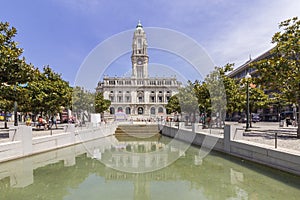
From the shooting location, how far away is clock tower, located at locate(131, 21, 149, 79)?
323ft

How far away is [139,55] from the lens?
102125mm

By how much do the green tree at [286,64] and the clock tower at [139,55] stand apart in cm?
8249

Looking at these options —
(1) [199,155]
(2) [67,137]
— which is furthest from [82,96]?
(1) [199,155]

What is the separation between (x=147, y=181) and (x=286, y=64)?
12.1 m

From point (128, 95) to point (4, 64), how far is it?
291 ft

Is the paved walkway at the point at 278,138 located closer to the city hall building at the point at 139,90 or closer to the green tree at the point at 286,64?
the green tree at the point at 286,64

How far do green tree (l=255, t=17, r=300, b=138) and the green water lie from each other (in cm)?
704

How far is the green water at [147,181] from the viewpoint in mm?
7828

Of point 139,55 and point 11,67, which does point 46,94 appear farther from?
point 139,55

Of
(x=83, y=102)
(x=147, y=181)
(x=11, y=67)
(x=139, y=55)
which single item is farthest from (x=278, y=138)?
(x=139, y=55)

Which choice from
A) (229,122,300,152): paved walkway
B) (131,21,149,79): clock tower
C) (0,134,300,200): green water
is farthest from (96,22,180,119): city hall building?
(0,134,300,200): green water

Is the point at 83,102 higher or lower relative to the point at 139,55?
lower

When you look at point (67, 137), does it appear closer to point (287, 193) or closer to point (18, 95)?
point (18, 95)

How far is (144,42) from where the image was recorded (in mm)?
99312
